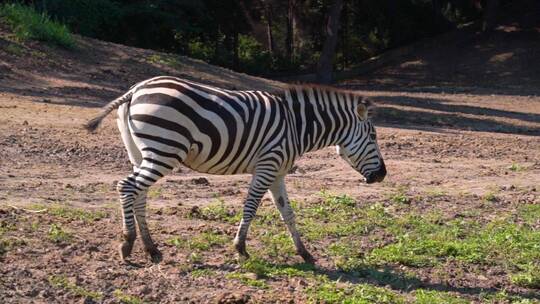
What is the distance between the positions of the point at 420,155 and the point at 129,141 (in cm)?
770

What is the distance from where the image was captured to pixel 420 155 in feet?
44.8

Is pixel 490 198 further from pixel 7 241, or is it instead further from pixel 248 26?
pixel 248 26

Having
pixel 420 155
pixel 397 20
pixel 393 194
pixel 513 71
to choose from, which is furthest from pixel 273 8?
pixel 393 194

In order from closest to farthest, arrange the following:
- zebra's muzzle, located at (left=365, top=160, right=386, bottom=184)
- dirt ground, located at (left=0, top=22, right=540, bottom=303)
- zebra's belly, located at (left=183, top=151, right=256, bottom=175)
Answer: dirt ground, located at (left=0, top=22, right=540, bottom=303), zebra's belly, located at (left=183, top=151, right=256, bottom=175), zebra's muzzle, located at (left=365, top=160, right=386, bottom=184)

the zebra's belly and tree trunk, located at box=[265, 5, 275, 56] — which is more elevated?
tree trunk, located at box=[265, 5, 275, 56]

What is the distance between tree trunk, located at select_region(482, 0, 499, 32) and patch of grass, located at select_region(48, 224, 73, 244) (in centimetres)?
2774

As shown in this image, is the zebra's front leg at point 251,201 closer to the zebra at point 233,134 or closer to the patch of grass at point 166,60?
the zebra at point 233,134

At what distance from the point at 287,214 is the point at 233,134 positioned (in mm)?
920

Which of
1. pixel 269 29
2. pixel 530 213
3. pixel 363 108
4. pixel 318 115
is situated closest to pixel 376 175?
pixel 363 108

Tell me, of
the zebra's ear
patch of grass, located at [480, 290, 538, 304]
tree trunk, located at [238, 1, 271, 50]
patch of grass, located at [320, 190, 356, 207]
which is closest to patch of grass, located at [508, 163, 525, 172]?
patch of grass, located at [320, 190, 356, 207]

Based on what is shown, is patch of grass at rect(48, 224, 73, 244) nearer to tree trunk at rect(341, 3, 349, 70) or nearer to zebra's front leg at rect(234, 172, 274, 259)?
zebra's front leg at rect(234, 172, 274, 259)

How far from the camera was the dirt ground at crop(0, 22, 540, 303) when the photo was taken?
6.44 meters

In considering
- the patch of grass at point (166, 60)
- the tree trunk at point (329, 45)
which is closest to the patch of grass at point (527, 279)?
the patch of grass at point (166, 60)

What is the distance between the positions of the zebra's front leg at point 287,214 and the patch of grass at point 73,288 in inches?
76.0
